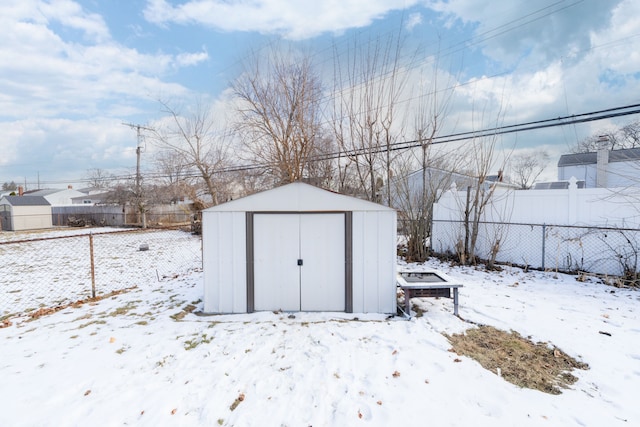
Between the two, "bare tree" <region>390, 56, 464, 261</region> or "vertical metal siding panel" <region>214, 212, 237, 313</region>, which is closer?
"vertical metal siding panel" <region>214, 212, 237, 313</region>

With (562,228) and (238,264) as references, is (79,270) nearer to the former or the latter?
(238,264)

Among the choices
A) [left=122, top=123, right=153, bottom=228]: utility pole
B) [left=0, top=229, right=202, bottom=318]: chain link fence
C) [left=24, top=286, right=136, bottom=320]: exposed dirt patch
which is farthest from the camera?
[left=122, top=123, right=153, bottom=228]: utility pole

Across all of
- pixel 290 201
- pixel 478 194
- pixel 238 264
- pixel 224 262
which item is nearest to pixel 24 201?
pixel 224 262

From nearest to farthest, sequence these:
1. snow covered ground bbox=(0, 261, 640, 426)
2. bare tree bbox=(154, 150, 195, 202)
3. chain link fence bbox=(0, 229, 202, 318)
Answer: snow covered ground bbox=(0, 261, 640, 426)
chain link fence bbox=(0, 229, 202, 318)
bare tree bbox=(154, 150, 195, 202)

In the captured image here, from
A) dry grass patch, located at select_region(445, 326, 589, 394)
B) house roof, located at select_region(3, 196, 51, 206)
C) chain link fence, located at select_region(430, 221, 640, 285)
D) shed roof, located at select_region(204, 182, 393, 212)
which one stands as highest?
house roof, located at select_region(3, 196, 51, 206)

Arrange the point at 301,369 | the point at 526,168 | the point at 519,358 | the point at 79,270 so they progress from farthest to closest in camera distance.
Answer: the point at 526,168 < the point at 79,270 < the point at 519,358 < the point at 301,369

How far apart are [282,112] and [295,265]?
6.99 metres

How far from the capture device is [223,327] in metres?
4.09

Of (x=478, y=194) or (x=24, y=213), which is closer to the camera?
(x=478, y=194)

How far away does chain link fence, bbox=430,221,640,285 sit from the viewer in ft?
19.3

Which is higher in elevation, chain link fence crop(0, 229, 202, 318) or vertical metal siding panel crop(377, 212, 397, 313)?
vertical metal siding panel crop(377, 212, 397, 313)

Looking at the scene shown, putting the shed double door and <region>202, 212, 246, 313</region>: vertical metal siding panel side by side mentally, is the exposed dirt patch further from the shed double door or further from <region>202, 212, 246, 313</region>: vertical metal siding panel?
the shed double door

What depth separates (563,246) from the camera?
6.62 metres

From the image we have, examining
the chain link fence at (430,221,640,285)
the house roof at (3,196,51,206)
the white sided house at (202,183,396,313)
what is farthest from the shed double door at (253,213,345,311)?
the house roof at (3,196,51,206)
